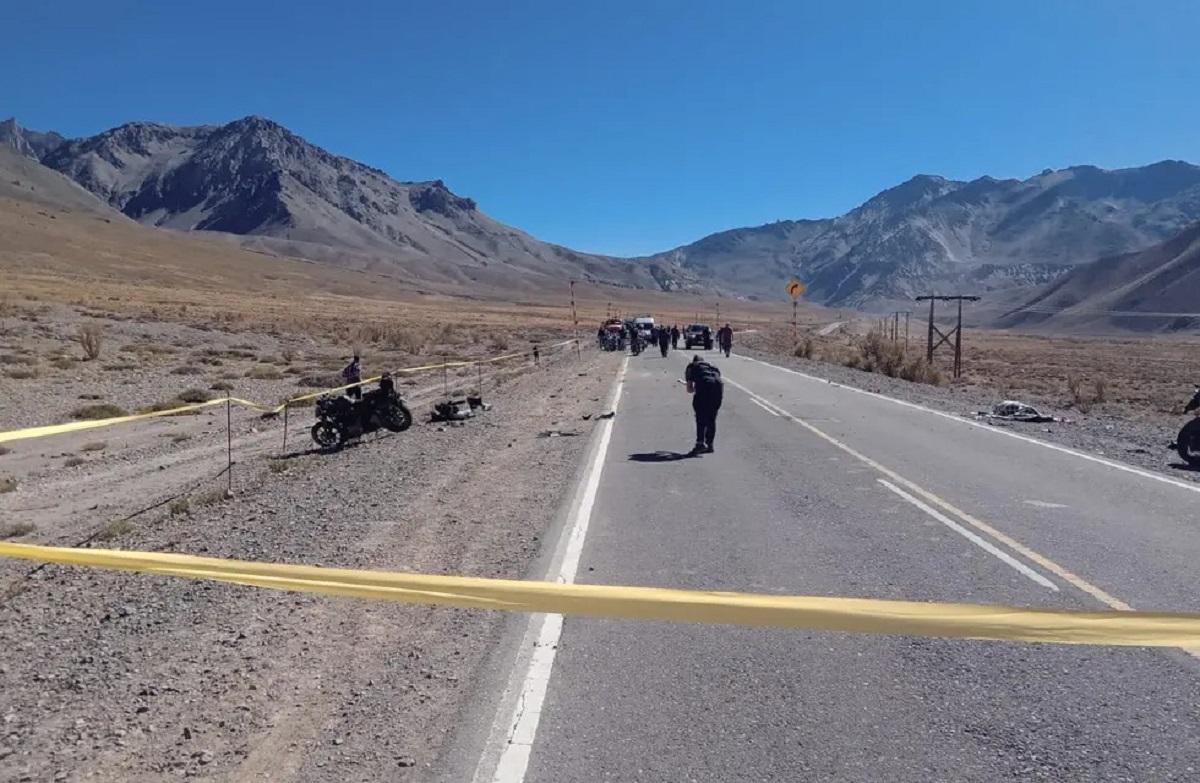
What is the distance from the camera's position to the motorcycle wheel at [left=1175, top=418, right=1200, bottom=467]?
13.5m

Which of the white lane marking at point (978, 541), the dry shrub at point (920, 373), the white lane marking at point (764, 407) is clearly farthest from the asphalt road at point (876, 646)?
the dry shrub at point (920, 373)

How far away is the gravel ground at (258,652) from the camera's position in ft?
14.5

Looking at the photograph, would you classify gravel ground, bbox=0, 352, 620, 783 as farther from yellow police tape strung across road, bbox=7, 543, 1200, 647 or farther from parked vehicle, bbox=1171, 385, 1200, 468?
parked vehicle, bbox=1171, 385, 1200, 468

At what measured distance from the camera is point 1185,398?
1298 inches

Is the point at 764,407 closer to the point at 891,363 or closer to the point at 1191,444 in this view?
the point at 1191,444

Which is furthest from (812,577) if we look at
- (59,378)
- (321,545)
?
(59,378)

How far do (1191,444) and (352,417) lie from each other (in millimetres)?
12897

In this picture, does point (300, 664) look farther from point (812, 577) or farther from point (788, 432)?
point (788, 432)

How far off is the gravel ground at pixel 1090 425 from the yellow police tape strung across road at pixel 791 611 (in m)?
8.99

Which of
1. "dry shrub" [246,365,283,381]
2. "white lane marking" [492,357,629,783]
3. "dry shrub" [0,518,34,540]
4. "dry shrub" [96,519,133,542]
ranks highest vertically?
"white lane marking" [492,357,629,783]

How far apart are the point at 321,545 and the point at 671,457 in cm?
634

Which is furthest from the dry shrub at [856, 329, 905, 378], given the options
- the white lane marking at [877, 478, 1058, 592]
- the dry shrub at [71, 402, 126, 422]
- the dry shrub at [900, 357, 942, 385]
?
the white lane marking at [877, 478, 1058, 592]

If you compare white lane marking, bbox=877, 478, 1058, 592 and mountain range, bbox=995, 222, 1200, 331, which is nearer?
white lane marking, bbox=877, 478, 1058, 592

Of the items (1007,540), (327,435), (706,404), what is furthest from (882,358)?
(1007,540)
